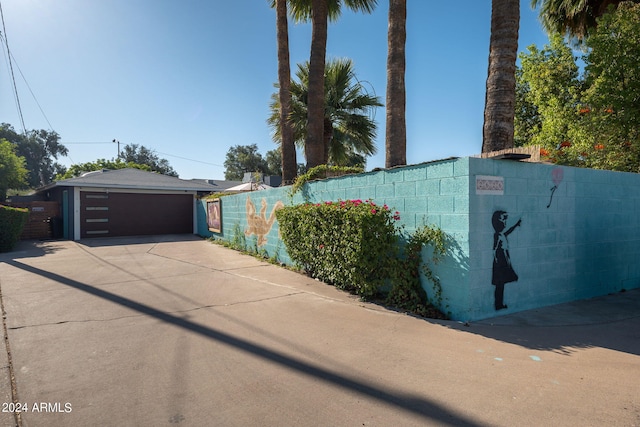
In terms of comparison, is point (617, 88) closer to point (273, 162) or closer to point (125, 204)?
point (125, 204)

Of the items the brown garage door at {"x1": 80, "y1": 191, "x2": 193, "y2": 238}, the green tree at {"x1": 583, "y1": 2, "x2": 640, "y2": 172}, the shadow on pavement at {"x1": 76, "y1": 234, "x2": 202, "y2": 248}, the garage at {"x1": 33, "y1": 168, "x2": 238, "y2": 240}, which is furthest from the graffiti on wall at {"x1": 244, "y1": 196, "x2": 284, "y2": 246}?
the brown garage door at {"x1": 80, "y1": 191, "x2": 193, "y2": 238}

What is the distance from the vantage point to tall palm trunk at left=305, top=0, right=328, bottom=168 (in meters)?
9.92

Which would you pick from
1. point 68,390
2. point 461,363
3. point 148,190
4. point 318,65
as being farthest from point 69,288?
point 148,190

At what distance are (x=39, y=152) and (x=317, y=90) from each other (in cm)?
5988

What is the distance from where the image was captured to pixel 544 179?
5250 millimetres

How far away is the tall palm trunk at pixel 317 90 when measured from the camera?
32.6 feet

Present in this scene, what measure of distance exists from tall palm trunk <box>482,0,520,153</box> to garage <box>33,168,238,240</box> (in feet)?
53.1

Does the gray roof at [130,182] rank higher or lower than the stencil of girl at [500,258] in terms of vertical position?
higher

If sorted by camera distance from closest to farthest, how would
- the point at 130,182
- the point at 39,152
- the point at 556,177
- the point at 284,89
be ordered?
the point at 556,177
the point at 284,89
the point at 130,182
the point at 39,152

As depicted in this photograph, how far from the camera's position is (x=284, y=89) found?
36.9ft

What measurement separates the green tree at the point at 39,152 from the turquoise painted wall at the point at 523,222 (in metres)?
61.6

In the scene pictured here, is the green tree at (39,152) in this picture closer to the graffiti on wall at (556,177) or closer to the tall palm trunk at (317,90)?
the tall palm trunk at (317,90)

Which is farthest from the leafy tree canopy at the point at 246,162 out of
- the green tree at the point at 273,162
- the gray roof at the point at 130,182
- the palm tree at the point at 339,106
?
the palm tree at the point at 339,106

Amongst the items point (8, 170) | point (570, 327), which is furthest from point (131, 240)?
point (570, 327)
